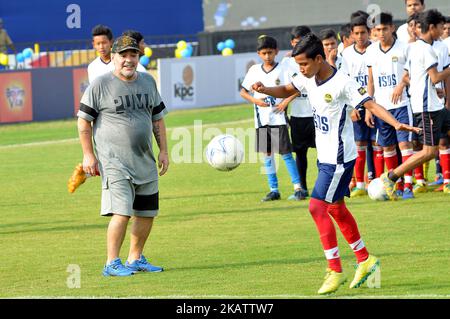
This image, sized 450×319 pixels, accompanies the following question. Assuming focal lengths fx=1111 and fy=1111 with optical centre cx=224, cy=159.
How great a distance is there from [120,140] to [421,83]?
554 centimetres

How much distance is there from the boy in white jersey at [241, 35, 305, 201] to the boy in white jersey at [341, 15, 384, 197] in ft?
3.03

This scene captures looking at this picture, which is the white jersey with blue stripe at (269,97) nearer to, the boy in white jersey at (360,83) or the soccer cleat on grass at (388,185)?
the boy in white jersey at (360,83)

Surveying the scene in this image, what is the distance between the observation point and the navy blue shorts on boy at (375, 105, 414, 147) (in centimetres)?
1511

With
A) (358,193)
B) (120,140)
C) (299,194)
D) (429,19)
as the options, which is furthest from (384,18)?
(120,140)

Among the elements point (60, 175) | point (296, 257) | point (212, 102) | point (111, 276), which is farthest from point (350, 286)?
point (212, 102)

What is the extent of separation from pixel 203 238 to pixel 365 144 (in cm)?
411

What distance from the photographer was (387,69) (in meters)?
15.2

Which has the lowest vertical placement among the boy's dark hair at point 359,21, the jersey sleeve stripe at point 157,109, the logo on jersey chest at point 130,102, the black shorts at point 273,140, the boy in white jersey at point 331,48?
the black shorts at point 273,140

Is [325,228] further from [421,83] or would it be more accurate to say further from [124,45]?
[421,83]

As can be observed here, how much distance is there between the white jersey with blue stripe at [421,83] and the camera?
14469 millimetres

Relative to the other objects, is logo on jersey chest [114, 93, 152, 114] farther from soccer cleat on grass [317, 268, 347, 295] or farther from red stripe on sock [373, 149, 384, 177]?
red stripe on sock [373, 149, 384, 177]

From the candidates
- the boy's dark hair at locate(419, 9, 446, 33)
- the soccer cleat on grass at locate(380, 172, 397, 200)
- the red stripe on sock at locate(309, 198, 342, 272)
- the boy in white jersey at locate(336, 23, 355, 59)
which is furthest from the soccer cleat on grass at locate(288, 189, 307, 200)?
the red stripe on sock at locate(309, 198, 342, 272)

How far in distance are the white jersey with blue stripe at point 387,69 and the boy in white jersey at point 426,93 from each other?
0.41 meters

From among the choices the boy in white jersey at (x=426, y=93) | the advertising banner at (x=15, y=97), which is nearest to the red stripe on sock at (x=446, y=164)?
the boy in white jersey at (x=426, y=93)
